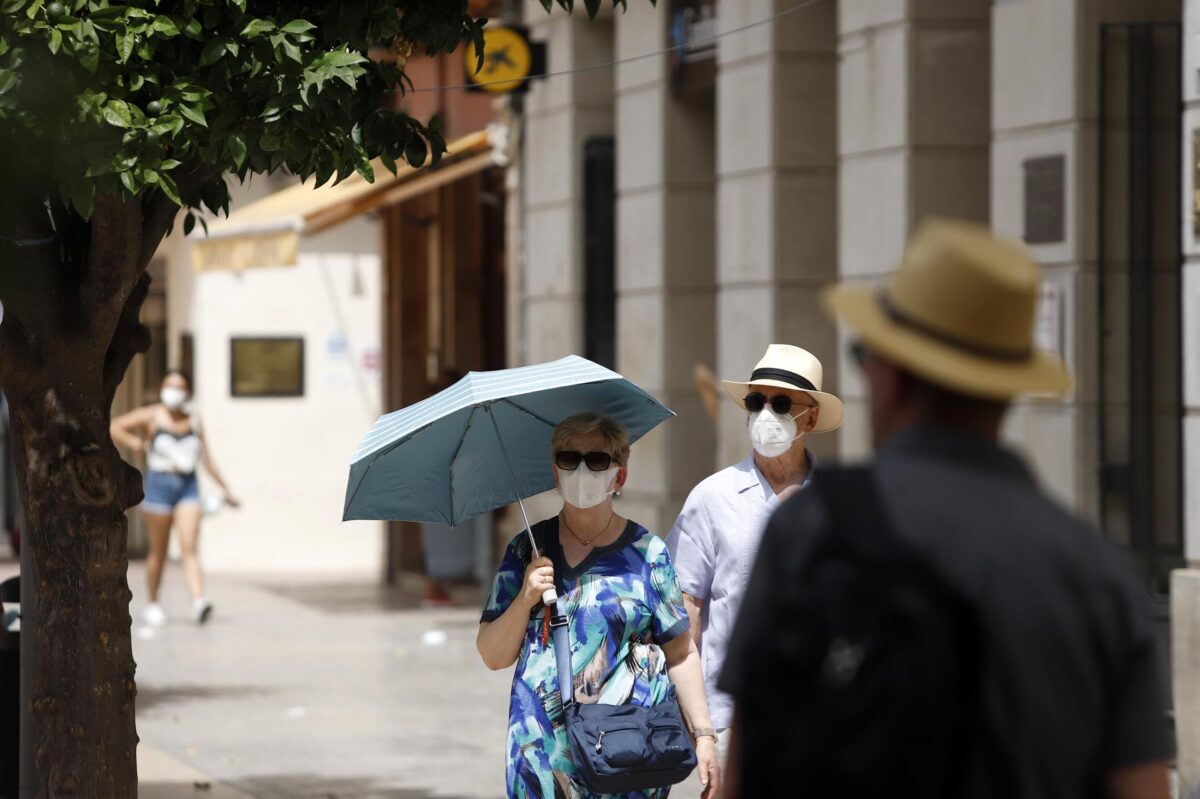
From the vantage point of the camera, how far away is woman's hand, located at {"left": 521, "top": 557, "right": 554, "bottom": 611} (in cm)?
539

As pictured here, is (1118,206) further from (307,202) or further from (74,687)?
(307,202)

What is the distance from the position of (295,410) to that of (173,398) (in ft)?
19.5

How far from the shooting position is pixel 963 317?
2.87m

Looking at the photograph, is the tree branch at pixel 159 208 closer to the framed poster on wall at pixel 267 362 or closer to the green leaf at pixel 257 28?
the green leaf at pixel 257 28

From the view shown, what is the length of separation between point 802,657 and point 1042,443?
8.07 m

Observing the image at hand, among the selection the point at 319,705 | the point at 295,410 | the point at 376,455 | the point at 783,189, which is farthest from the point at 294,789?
the point at 295,410

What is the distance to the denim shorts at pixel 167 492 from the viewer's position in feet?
52.9

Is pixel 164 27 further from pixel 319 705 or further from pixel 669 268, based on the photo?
pixel 669 268

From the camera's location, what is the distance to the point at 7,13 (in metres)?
5.88

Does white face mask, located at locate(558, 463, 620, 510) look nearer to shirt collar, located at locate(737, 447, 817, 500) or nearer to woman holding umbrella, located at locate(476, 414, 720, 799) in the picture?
woman holding umbrella, located at locate(476, 414, 720, 799)

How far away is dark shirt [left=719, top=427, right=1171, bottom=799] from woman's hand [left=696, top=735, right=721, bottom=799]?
110 inches

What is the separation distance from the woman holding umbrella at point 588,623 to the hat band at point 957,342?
8.55 feet

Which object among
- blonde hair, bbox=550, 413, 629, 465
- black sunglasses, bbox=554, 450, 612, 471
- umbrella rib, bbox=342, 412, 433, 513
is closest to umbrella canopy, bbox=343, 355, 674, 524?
umbrella rib, bbox=342, 412, 433, 513

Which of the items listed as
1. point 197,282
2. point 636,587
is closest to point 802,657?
point 636,587
